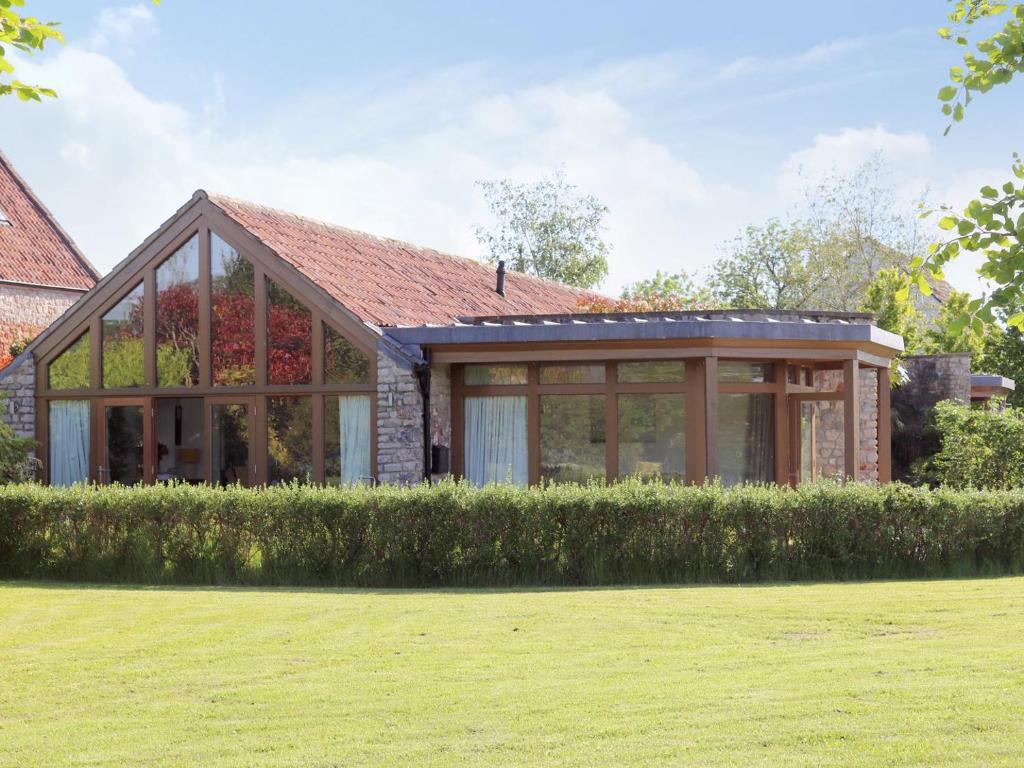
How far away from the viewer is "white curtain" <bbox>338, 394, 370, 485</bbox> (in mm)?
17328

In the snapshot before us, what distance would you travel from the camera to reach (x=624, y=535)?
12.6 m

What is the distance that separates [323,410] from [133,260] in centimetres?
371

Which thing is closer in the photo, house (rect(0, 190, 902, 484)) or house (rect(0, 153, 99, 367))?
house (rect(0, 190, 902, 484))

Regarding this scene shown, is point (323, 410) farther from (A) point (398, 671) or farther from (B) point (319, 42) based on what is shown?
(A) point (398, 671)

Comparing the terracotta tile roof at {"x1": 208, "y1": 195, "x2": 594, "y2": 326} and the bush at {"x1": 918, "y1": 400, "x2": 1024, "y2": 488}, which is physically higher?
the terracotta tile roof at {"x1": 208, "y1": 195, "x2": 594, "y2": 326}

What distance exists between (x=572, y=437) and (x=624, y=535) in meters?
4.67

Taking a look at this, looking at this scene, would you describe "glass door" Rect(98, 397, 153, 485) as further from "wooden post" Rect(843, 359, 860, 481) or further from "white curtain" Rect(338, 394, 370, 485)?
"wooden post" Rect(843, 359, 860, 481)

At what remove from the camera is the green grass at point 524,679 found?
6184 mm

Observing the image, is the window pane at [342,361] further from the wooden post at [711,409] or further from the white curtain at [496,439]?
the wooden post at [711,409]

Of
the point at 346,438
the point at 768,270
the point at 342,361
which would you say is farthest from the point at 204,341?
the point at 768,270

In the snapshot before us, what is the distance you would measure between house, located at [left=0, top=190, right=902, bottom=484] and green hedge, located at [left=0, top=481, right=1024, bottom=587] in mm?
3631

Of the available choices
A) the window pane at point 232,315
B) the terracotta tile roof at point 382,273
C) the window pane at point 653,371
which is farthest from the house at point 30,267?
the window pane at point 653,371

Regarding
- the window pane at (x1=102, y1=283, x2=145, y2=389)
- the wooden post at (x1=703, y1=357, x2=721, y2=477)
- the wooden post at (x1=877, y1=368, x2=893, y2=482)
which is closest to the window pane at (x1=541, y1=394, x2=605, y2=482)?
the wooden post at (x1=703, y1=357, x2=721, y2=477)

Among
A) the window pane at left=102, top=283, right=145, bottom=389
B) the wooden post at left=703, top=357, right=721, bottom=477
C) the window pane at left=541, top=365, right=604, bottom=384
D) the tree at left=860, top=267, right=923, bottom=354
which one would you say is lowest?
the wooden post at left=703, top=357, right=721, bottom=477
